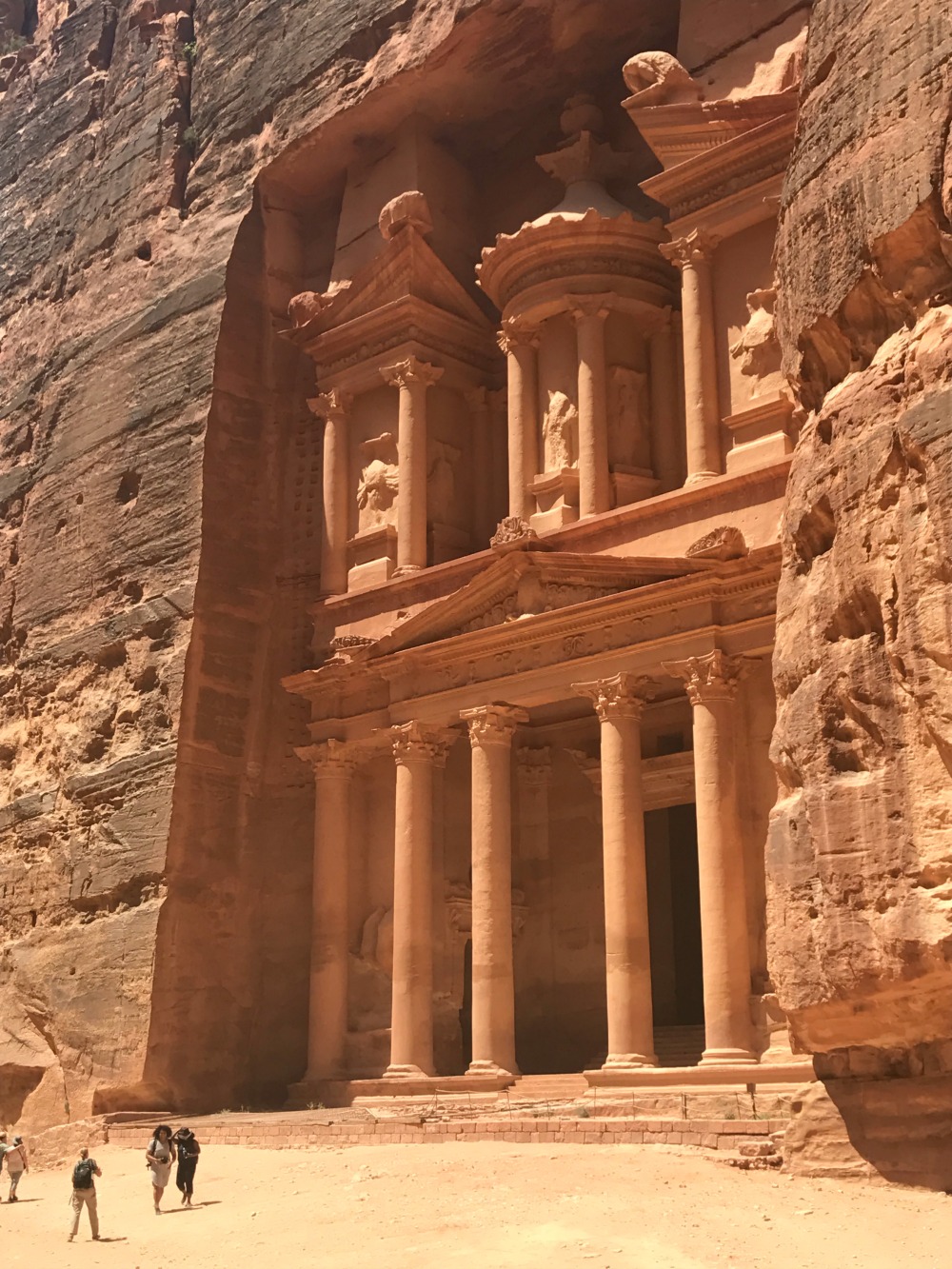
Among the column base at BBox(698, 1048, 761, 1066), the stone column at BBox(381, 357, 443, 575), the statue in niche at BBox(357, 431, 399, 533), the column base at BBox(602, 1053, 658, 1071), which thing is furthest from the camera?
the statue in niche at BBox(357, 431, 399, 533)

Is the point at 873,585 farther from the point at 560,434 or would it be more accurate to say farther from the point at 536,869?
the point at 536,869

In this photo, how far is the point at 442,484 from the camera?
26.6m

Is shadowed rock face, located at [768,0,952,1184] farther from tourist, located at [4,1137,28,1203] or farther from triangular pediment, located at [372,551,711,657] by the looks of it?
tourist, located at [4,1137,28,1203]

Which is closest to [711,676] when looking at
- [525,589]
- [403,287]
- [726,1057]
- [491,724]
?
[525,589]

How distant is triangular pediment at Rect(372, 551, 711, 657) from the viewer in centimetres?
2127

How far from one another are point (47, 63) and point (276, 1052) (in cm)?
2253

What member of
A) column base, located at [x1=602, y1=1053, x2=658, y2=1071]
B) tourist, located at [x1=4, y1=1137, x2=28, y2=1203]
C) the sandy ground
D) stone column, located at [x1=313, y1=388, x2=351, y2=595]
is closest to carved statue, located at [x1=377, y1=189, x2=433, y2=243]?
stone column, located at [x1=313, y1=388, x2=351, y2=595]

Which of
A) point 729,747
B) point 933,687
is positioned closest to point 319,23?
point 729,747

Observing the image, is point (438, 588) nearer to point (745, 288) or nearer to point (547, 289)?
point (547, 289)

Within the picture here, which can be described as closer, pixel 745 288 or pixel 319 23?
pixel 745 288

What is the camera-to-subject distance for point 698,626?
2066 cm

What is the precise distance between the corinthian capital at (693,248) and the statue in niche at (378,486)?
19.0ft

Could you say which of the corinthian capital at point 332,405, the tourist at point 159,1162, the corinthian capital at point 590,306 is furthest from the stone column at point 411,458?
the tourist at point 159,1162

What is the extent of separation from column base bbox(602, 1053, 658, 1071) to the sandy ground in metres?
3.46
